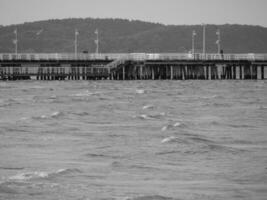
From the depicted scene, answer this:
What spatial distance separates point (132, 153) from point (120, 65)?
76246 mm

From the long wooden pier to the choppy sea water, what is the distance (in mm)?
Result: 51325

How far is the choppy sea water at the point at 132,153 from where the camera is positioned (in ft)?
87.8

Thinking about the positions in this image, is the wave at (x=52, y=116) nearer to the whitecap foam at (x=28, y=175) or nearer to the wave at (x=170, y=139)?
the wave at (x=170, y=139)

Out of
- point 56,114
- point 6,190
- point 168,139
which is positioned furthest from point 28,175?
point 56,114

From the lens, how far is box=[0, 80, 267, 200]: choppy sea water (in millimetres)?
26764

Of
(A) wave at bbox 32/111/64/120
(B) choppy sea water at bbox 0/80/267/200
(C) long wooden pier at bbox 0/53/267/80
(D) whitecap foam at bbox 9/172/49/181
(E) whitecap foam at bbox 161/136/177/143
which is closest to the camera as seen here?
(B) choppy sea water at bbox 0/80/267/200

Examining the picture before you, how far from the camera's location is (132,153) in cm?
3353

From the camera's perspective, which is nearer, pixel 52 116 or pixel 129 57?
pixel 52 116

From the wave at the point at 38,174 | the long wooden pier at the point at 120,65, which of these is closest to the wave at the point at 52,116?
the wave at the point at 38,174

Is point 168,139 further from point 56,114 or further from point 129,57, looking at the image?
point 129,57

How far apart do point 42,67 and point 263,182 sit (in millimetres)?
85897

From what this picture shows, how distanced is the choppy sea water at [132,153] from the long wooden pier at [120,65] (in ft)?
168

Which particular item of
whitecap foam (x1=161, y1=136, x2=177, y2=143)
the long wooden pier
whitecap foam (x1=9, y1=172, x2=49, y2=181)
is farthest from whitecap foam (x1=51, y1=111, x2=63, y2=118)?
the long wooden pier

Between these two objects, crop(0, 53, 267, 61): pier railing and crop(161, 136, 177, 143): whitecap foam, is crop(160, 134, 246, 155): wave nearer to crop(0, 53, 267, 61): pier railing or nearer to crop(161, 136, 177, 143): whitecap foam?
crop(161, 136, 177, 143): whitecap foam
